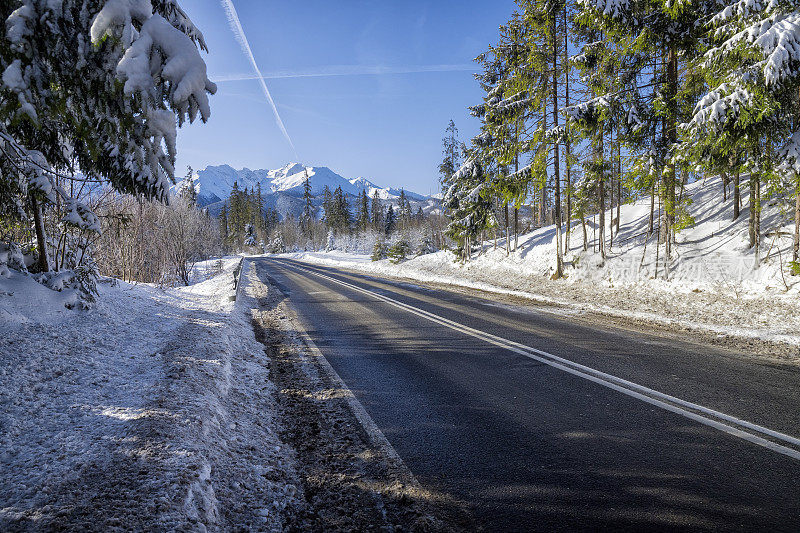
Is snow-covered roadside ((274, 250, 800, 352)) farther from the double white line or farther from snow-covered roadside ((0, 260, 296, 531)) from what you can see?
snow-covered roadside ((0, 260, 296, 531))

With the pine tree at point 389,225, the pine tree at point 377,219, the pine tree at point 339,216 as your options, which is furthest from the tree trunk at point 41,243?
the pine tree at point 339,216

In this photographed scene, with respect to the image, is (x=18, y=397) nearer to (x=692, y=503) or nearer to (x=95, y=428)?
(x=95, y=428)

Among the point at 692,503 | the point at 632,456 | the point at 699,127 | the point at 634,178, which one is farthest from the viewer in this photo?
the point at 634,178

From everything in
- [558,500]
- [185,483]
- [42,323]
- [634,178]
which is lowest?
[558,500]

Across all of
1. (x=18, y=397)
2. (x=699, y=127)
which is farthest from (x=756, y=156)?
(x=18, y=397)

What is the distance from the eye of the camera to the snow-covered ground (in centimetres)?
824

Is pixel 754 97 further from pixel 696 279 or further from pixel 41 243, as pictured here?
pixel 41 243

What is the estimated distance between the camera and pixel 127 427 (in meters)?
3.16

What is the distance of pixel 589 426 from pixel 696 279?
34.9 feet

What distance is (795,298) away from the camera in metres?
8.57

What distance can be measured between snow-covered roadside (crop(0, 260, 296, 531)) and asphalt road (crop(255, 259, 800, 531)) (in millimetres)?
1241

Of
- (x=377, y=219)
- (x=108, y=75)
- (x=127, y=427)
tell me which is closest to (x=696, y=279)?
(x=127, y=427)

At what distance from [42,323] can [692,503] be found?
308 inches

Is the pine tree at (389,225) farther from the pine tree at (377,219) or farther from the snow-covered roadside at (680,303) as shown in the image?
the snow-covered roadside at (680,303)
